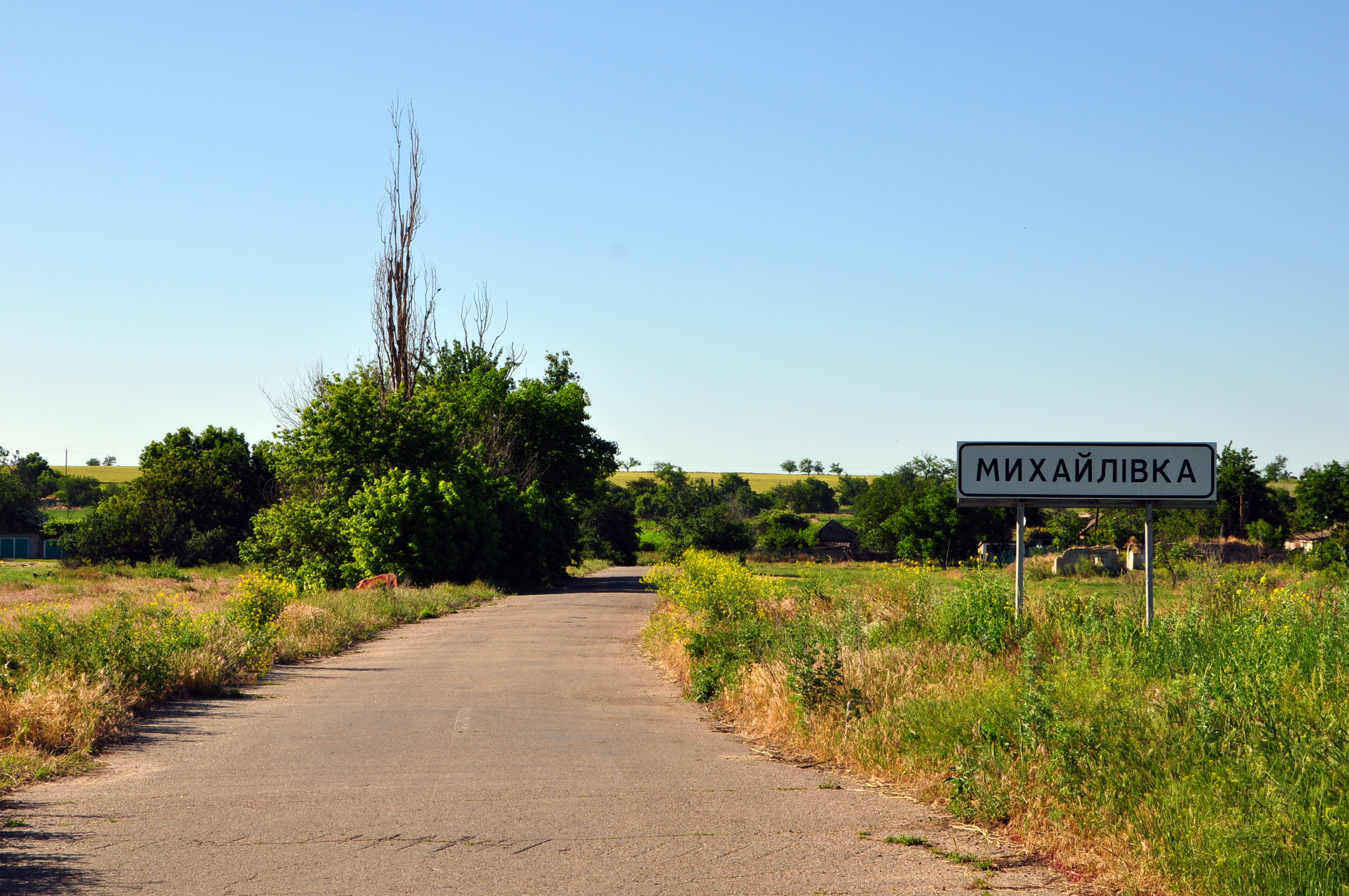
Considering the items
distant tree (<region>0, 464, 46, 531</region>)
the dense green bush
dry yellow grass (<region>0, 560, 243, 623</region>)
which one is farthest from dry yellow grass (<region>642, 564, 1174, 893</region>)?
distant tree (<region>0, 464, 46, 531</region>)

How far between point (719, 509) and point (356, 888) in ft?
252

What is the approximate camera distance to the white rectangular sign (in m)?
11.4

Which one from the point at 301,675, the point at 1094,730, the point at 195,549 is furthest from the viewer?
the point at 195,549

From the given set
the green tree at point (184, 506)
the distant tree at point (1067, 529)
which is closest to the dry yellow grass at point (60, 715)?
the green tree at point (184, 506)

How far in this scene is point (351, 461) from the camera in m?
40.6

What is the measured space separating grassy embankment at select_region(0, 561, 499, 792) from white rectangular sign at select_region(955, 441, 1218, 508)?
8.28 meters

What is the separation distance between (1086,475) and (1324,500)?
7507cm

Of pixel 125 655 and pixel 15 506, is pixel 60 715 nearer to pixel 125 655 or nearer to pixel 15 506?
pixel 125 655

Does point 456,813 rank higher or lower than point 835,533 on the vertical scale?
lower

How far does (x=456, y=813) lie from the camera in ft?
23.1

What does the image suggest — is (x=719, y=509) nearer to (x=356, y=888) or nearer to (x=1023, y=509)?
(x=1023, y=509)

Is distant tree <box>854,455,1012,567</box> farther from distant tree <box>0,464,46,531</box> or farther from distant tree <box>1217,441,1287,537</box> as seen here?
distant tree <box>0,464,46,531</box>

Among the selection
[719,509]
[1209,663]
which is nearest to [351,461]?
[1209,663]

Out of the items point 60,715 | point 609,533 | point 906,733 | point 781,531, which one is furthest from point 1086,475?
point 781,531
